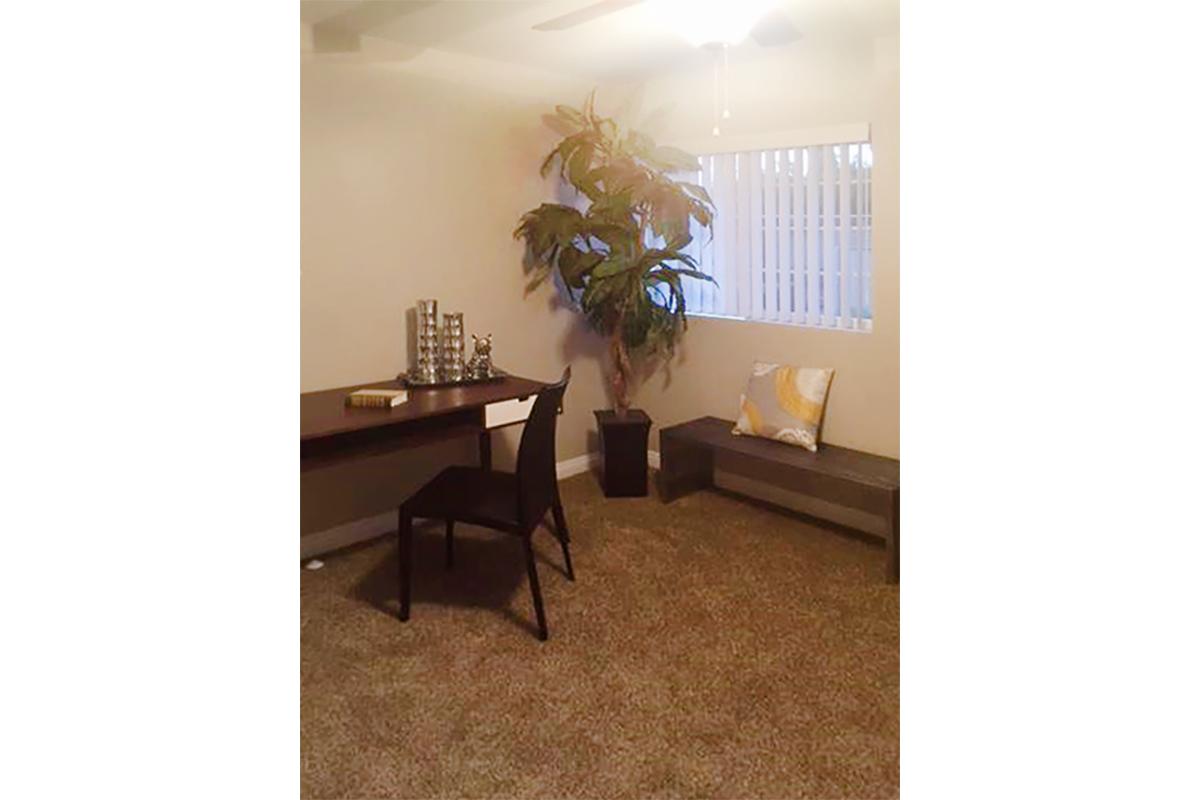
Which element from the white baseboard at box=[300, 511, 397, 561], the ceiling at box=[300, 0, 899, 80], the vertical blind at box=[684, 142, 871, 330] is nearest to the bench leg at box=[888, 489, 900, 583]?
the vertical blind at box=[684, 142, 871, 330]

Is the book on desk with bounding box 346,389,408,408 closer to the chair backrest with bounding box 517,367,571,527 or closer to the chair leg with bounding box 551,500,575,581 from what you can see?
the chair backrest with bounding box 517,367,571,527

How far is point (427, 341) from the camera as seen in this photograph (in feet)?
12.8

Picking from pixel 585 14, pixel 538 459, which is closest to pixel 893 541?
pixel 538 459

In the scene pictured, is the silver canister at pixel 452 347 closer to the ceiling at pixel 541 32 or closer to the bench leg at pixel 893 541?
the ceiling at pixel 541 32

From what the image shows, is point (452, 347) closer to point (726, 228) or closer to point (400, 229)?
point (400, 229)

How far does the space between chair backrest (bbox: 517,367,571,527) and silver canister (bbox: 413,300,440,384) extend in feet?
2.88

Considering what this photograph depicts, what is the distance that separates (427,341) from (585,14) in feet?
4.94

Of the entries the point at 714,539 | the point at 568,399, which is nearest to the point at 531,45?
the point at 568,399

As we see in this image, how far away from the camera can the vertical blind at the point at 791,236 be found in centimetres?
387
